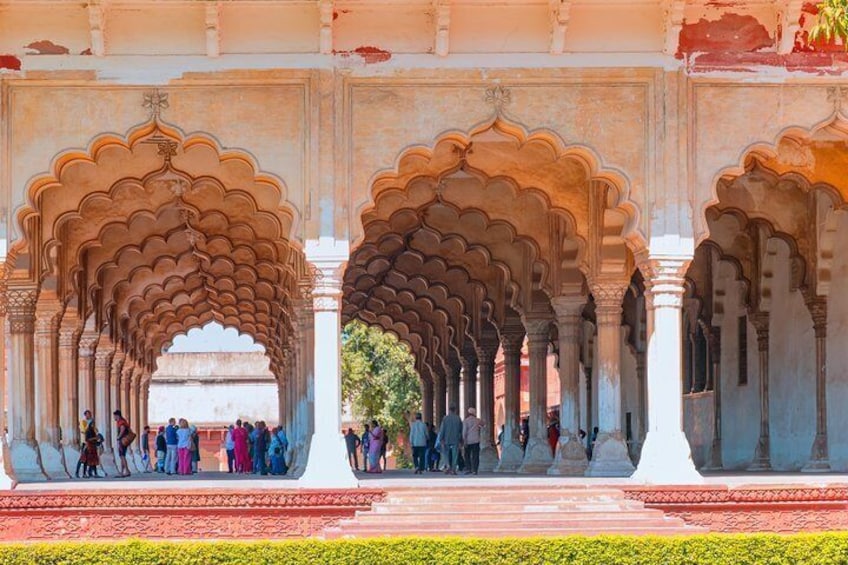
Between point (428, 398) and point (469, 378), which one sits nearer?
point (469, 378)

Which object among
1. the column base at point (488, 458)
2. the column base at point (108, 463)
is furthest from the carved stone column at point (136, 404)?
the column base at point (488, 458)

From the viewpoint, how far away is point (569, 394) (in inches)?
824

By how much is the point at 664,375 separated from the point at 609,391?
328cm

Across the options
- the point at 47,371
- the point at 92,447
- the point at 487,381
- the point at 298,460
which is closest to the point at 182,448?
the point at 47,371

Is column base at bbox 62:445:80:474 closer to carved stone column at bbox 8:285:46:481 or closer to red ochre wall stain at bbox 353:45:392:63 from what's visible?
carved stone column at bbox 8:285:46:481

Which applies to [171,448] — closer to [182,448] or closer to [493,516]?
[182,448]

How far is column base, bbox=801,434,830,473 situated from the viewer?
64.6ft

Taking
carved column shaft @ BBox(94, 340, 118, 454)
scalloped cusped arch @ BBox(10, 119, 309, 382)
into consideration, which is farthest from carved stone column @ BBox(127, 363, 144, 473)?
carved column shaft @ BBox(94, 340, 118, 454)

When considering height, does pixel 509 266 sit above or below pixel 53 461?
above

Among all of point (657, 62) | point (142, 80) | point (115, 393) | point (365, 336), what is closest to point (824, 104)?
point (657, 62)

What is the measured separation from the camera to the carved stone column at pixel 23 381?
63.3 ft

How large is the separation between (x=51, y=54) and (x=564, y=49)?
4786 mm

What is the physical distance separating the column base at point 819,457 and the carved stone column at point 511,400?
16.4 feet

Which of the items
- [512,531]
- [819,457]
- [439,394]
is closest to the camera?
[512,531]
